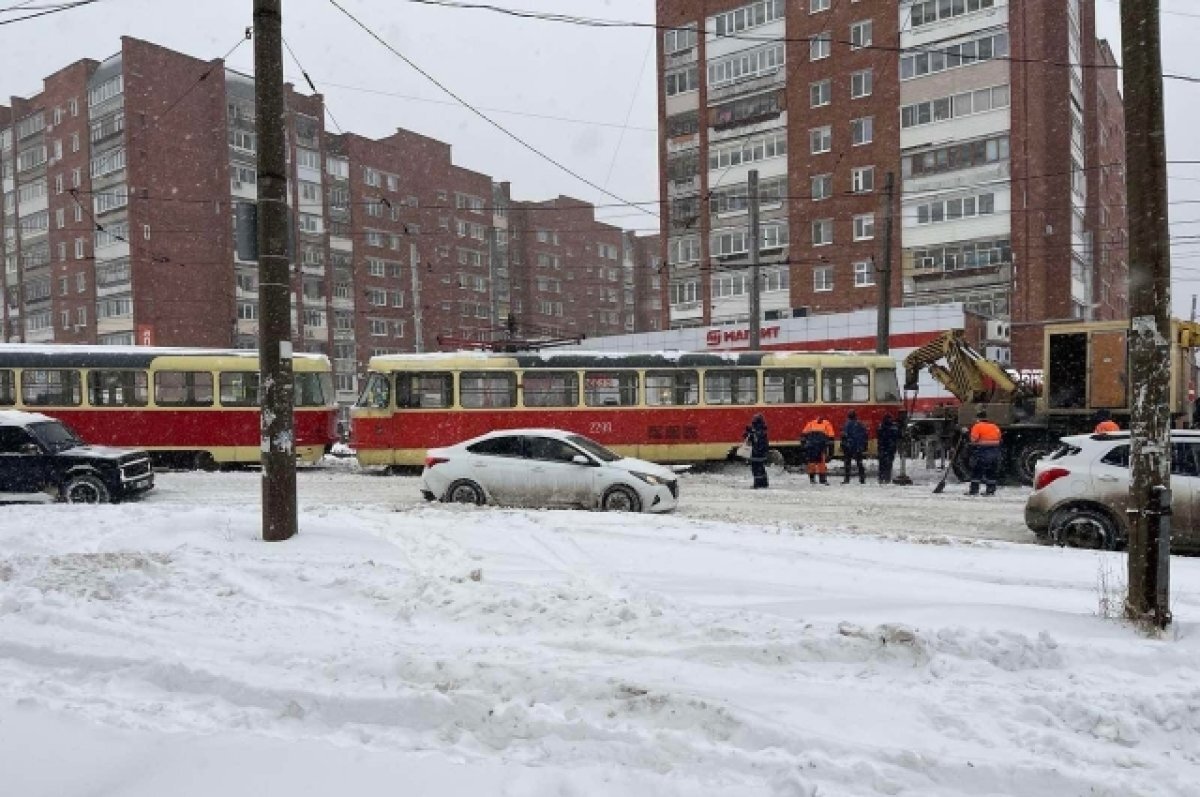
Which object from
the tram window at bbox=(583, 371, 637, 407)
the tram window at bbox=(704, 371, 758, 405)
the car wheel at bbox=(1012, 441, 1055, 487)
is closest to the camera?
the car wheel at bbox=(1012, 441, 1055, 487)

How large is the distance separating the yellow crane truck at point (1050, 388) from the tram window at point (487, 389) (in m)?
9.88

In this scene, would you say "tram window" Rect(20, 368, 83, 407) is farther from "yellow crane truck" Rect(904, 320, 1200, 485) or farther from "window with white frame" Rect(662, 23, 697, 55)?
"window with white frame" Rect(662, 23, 697, 55)

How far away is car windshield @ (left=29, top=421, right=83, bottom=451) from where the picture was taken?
13312 mm

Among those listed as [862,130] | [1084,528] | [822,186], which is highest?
[862,130]

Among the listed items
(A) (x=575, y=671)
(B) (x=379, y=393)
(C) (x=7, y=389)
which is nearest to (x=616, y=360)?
(B) (x=379, y=393)

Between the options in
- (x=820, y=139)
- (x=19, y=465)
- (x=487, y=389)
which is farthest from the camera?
(x=820, y=139)

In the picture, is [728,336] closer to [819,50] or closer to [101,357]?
[819,50]

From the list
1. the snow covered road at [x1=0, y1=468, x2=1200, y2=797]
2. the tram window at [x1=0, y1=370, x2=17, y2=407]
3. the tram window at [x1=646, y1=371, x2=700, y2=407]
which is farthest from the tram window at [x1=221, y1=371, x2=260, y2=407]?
the snow covered road at [x1=0, y1=468, x2=1200, y2=797]

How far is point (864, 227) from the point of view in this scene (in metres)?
44.0

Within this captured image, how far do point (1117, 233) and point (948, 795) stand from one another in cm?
6234

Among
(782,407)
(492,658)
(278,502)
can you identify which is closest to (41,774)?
(492,658)

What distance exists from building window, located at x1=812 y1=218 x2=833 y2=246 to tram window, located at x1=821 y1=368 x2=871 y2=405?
26294 mm

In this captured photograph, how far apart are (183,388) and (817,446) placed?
14636 millimetres

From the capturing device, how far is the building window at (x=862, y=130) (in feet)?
144
